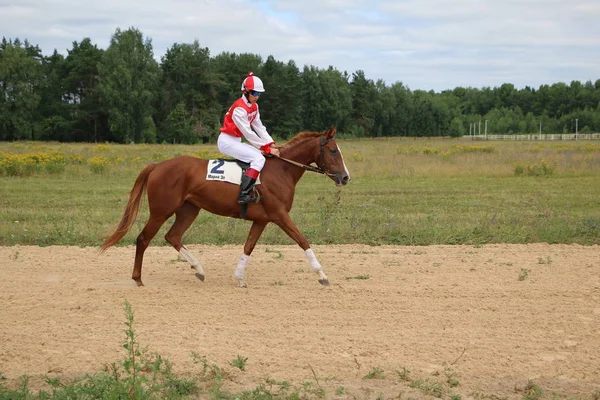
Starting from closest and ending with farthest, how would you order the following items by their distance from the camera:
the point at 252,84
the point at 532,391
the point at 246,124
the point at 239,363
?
the point at 532,391 < the point at 239,363 < the point at 252,84 < the point at 246,124

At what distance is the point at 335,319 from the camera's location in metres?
8.31

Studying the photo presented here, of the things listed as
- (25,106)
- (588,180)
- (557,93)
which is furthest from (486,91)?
(588,180)

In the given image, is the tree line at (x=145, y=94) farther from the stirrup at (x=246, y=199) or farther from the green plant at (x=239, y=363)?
the green plant at (x=239, y=363)

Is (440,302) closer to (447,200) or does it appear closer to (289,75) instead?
(447,200)

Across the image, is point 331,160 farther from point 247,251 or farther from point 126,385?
point 126,385

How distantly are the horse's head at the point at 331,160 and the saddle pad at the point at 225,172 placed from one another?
40.9 inches

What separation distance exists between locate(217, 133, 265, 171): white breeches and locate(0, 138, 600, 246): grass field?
3.86 meters

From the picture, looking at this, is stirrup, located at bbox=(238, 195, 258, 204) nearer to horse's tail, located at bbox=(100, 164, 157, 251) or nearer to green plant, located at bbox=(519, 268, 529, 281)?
horse's tail, located at bbox=(100, 164, 157, 251)

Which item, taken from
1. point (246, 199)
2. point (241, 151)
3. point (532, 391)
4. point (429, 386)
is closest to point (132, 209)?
point (246, 199)

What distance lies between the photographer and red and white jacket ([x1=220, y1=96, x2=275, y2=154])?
1005 centimetres

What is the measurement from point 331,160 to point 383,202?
10.2 meters

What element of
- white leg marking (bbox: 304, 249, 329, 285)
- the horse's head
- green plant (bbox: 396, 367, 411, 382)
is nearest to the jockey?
the horse's head

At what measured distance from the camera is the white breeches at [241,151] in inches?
403

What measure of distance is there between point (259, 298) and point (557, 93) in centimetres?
16194
